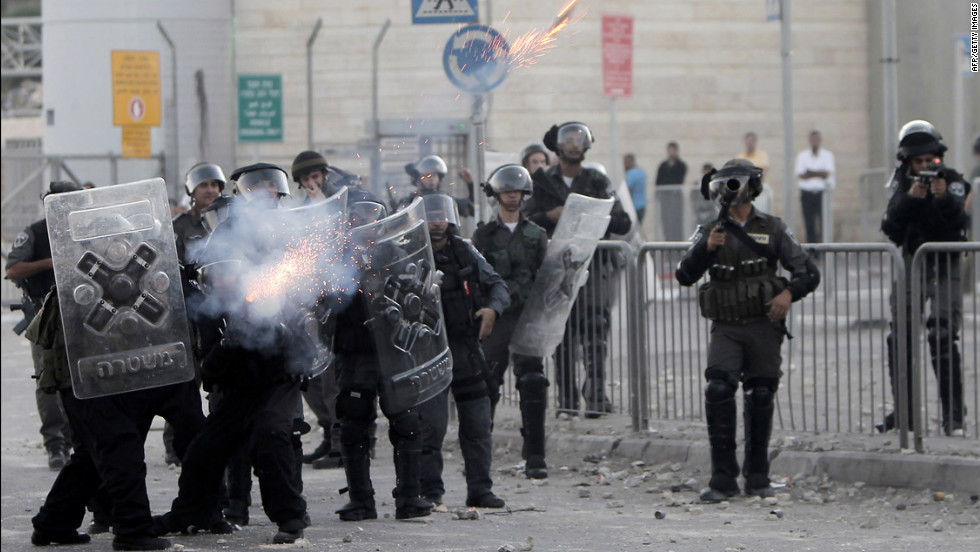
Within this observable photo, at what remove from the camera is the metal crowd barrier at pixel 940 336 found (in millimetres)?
8148

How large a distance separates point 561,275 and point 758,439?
1722 mm

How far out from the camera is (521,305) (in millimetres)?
8852

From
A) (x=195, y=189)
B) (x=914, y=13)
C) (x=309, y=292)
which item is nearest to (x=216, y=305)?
(x=309, y=292)

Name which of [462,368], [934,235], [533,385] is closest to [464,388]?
[462,368]

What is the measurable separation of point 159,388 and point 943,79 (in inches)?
775

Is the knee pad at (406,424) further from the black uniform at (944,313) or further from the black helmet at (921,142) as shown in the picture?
the black helmet at (921,142)

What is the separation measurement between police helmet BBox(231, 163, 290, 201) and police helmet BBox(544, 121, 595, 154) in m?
3.14

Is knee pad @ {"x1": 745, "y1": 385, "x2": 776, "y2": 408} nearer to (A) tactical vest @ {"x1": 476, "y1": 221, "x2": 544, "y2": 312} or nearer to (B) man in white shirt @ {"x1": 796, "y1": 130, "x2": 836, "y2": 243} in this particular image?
(A) tactical vest @ {"x1": 476, "y1": 221, "x2": 544, "y2": 312}

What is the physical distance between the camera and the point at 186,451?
6.82 metres

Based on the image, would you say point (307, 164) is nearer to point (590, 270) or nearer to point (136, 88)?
point (590, 270)

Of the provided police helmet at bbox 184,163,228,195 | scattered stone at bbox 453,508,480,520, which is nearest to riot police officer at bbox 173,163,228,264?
police helmet at bbox 184,163,228,195

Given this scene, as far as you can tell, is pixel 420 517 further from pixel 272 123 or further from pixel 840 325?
pixel 272 123

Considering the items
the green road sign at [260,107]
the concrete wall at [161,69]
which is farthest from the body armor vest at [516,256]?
the concrete wall at [161,69]

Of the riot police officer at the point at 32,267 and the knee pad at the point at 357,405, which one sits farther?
the riot police officer at the point at 32,267
